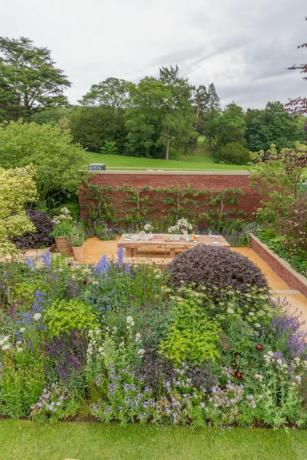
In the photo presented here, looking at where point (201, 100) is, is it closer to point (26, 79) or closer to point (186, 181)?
point (26, 79)

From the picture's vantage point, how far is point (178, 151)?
35.3 metres

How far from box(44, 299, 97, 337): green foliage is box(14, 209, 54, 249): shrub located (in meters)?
4.85

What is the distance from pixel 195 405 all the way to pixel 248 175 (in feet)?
25.8

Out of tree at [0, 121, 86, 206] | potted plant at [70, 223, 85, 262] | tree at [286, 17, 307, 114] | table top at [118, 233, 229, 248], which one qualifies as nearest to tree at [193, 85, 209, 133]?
tree at [0, 121, 86, 206]

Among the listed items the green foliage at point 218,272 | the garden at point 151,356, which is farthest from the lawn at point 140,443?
the green foliage at point 218,272

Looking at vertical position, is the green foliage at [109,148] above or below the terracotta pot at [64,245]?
above

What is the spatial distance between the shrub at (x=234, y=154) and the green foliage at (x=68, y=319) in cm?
3343

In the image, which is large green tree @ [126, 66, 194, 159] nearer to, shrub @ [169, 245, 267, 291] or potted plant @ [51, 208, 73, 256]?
potted plant @ [51, 208, 73, 256]

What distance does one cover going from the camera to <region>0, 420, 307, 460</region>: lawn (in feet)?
7.36

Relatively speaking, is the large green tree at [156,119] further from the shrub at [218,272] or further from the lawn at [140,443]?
the lawn at [140,443]

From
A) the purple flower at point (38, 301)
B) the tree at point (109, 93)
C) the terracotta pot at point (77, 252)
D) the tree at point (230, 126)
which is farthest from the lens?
the tree at point (230, 126)

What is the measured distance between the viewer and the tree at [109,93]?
3422 cm

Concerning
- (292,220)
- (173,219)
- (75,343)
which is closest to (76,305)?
(75,343)

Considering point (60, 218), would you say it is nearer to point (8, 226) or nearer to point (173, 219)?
point (8, 226)
